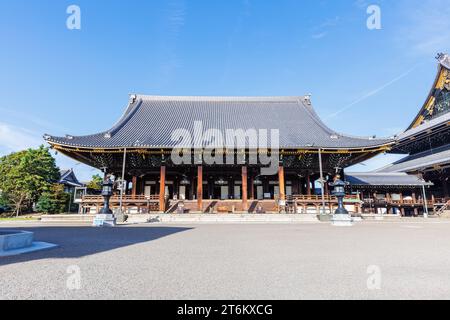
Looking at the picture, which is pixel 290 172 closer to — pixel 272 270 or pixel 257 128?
pixel 257 128

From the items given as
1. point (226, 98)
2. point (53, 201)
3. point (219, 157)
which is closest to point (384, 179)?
point (219, 157)

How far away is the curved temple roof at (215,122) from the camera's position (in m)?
20.4

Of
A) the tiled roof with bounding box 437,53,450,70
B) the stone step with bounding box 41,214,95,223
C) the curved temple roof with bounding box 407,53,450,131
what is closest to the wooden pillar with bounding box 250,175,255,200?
the stone step with bounding box 41,214,95,223

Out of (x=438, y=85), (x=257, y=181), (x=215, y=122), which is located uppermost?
(x=438, y=85)

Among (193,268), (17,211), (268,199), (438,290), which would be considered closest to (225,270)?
(193,268)

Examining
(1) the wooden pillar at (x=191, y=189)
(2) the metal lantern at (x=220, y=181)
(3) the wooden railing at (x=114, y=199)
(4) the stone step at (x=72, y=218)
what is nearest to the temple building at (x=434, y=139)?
(2) the metal lantern at (x=220, y=181)

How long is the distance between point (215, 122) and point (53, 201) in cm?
1970

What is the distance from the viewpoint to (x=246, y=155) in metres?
21.4

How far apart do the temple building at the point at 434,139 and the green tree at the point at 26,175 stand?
3921cm

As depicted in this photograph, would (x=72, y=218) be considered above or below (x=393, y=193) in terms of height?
below

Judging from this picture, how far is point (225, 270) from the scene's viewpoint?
13.1 ft

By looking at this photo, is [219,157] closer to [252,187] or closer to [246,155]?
[246,155]

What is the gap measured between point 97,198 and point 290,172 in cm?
1669

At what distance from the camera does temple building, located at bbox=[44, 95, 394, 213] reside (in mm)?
19859
